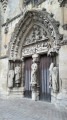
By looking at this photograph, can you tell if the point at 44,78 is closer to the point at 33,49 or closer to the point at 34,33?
the point at 33,49

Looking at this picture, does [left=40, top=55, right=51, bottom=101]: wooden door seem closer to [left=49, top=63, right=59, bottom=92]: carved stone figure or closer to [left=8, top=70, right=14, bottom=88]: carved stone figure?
[left=49, top=63, right=59, bottom=92]: carved stone figure

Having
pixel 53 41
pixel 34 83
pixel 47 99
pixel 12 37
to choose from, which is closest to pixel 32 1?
pixel 12 37

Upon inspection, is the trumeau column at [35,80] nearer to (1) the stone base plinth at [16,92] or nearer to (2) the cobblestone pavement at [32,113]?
(1) the stone base plinth at [16,92]

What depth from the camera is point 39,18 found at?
6273 mm

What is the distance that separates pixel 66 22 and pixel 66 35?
445mm

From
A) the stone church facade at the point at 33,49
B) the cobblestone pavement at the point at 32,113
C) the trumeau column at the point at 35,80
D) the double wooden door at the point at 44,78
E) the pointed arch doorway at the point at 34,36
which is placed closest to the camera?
the cobblestone pavement at the point at 32,113

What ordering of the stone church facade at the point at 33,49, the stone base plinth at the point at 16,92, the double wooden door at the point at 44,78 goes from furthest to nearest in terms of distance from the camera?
the stone base plinth at the point at 16,92 < the double wooden door at the point at 44,78 < the stone church facade at the point at 33,49

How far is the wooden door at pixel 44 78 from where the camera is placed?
6.18 meters

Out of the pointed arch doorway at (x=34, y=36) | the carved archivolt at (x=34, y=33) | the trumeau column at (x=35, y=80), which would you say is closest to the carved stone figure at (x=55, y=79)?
the pointed arch doorway at (x=34, y=36)

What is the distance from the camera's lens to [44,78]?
21.0ft

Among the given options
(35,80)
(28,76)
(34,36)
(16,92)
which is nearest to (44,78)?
(35,80)

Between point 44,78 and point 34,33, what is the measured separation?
2.08 meters

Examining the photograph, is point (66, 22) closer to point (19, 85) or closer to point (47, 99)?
point (47, 99)

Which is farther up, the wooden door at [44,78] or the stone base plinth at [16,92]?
the wooden door at [44,78]
